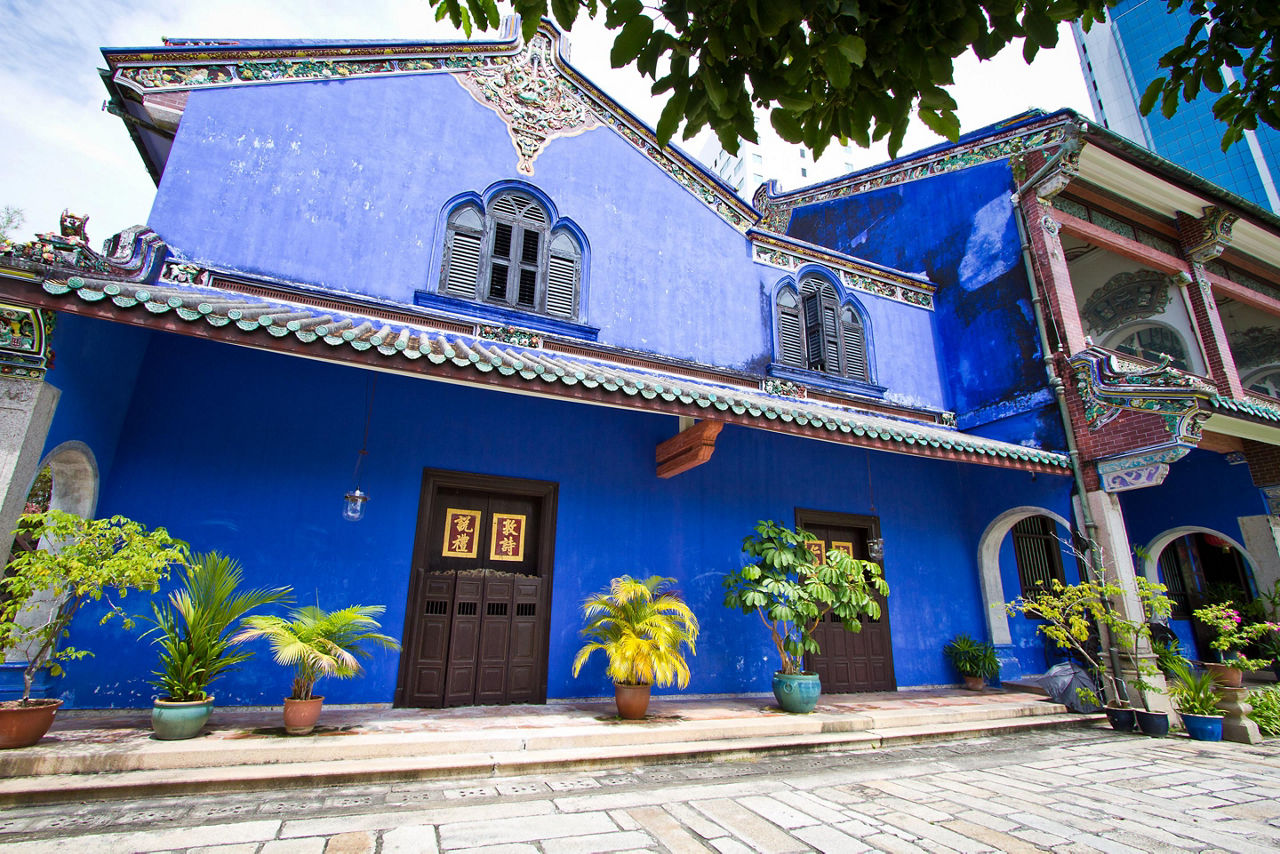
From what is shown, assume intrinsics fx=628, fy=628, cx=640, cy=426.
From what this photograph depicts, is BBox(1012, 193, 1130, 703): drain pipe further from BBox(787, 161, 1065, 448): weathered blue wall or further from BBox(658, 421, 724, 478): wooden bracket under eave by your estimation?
BBox(658, 421, 724, 478): wooden bracket under eave

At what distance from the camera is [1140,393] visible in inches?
306

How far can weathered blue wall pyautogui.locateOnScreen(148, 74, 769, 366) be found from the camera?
21.7ft

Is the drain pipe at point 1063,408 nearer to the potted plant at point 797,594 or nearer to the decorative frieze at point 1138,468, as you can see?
the decorative frieze at point 1138,468

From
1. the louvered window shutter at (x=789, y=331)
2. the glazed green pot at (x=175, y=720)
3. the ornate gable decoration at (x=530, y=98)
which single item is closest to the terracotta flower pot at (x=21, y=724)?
the glazed green pot at (x=175, y=720)

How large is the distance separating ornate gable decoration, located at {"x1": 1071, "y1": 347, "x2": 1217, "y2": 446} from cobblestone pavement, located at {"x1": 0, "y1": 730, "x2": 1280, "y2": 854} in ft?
12.5

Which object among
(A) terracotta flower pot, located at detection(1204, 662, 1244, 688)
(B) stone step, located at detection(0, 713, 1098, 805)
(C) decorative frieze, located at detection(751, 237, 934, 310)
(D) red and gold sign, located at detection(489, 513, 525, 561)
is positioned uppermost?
(C) decorative frieze, located at detection(751, 237, 934, 310)

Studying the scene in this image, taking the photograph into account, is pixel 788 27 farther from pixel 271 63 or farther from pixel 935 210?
pixel 935 210

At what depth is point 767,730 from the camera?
573 centimetres

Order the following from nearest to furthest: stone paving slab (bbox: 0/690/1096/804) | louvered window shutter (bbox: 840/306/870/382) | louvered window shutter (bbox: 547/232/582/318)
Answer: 1. stone paving slab (bbox: 0/690/1096/804)
2. louvered window shutter (bbox: 547/232/582/318)
3. louvered window shutter (bbox: 840/306/870/382)

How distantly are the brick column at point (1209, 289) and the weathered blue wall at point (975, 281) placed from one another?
12.2 ft

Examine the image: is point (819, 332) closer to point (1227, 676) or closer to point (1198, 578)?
point (1227, 676)

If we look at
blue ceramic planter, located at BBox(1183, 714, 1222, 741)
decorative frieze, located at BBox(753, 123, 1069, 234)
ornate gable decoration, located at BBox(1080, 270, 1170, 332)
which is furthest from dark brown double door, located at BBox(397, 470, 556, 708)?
ornate gable decoration, located at BBox(1080, 270, 1170, 332)

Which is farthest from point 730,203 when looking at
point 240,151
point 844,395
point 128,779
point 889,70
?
point 128,779

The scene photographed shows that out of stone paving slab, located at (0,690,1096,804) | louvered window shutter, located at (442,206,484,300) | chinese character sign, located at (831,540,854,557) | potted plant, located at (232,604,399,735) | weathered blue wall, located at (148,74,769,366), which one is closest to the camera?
stone paving slab, located at (0,690,1096,804)
